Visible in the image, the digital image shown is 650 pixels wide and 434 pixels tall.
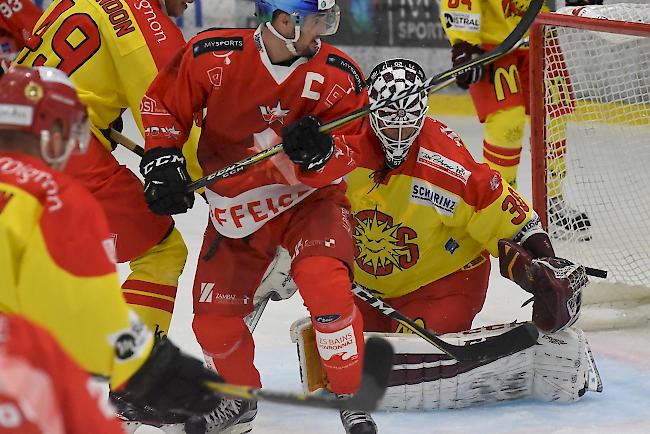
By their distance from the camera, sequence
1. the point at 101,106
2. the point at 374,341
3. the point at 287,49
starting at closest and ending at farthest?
the point at 374,341 → the point at 287,49 → the point at 101,106

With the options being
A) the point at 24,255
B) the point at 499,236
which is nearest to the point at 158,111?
the point at 499,236

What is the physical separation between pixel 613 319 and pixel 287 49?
157 centimetres

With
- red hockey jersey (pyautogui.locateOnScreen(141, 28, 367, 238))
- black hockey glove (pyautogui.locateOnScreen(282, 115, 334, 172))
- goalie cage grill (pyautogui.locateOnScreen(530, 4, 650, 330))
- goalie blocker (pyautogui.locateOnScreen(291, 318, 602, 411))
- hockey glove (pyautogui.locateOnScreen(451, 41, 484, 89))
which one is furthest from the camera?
hockey glove (pyautogui.locateOnScreen(451, 41, 484, 89))

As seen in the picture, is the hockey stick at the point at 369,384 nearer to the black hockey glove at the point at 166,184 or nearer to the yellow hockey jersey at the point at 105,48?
the black hockey glove at the point at 166,184

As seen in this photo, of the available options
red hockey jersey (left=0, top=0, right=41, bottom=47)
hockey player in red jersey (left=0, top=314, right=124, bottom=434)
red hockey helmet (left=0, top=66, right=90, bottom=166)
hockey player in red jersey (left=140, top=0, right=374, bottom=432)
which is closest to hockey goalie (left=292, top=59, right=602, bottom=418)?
hockey player in red jersey (left=140, top=0, right=374, bottom=432)

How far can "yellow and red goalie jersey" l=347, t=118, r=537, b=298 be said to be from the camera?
3.20 m

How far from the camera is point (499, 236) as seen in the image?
10.7 ft

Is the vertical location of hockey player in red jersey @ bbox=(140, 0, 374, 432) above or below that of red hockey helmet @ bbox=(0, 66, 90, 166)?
below

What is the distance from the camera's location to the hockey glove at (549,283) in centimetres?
312

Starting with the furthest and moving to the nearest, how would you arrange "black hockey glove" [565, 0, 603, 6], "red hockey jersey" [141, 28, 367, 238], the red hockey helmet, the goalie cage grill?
1. "black hockey glove" [565, 0, 603, 6]
2. the goalie cage grill
3. "red hockey jersey" [141, 28, 367, 238]
4. the red hockey helmet

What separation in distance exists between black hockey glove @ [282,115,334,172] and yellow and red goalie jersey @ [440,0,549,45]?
2.16m

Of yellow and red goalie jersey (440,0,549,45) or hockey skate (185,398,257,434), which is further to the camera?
yellow and red goalie jersey (440,0,549,45)

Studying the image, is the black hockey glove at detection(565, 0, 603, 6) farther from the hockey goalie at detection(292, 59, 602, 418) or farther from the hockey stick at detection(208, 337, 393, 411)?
the hockey stick at detection(208, 337, 393, 411)

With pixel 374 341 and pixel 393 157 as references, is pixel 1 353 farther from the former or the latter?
pixel 393 157
